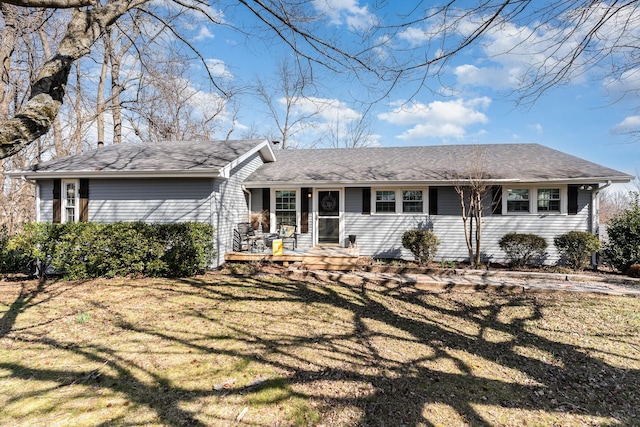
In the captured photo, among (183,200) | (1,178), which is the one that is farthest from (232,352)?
(1,178)

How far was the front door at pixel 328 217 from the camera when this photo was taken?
1039 cm

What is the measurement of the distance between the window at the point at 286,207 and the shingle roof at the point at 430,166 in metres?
0.59

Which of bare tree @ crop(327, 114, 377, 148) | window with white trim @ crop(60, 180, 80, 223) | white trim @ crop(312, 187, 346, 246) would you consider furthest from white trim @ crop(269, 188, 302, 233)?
bare tree @ crop(327, 114, 377, 148)

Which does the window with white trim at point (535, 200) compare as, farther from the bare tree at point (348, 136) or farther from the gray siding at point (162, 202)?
the bare tree at point (348, 136)

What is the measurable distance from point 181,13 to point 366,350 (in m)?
Result: 7.11

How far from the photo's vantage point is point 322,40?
416 cm

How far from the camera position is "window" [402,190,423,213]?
995cm

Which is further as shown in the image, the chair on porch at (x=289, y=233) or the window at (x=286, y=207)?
the window at (x=286, y=207)

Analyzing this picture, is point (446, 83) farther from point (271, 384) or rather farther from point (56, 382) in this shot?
point (56, 382)

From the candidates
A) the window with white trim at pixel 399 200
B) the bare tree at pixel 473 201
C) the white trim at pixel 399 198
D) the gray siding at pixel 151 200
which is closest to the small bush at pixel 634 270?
the bare tree at pixel 473 201

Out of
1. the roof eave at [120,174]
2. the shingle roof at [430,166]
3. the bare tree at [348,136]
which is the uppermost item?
the bare tree at [348,136]

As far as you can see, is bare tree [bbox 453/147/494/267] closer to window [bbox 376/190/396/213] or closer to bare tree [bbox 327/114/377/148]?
window [bbox 376/190/396/213]

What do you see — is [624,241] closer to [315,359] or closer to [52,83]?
[315,359]

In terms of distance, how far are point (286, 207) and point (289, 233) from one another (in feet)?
3.34
